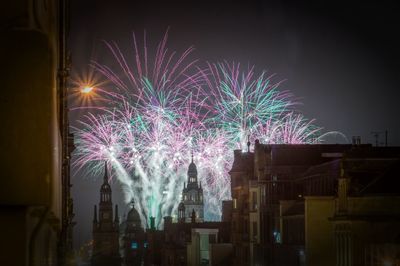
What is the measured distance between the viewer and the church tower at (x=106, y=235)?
133875mm

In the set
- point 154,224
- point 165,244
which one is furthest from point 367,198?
point 154,224

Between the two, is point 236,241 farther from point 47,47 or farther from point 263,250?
point 47,47

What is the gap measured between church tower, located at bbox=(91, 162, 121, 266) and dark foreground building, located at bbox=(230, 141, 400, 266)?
6730 centimetres

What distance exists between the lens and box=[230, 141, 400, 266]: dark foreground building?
40344mm

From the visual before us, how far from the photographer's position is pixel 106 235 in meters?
138

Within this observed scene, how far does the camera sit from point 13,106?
2244 mm

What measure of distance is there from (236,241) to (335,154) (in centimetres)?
1058

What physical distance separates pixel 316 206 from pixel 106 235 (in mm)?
95866

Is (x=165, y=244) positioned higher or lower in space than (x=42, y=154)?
lower

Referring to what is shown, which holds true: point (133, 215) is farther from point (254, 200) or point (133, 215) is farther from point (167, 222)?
point (254, 200)

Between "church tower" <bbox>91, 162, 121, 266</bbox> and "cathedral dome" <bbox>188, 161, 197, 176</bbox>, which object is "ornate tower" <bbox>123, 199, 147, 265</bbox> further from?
"cathedral dome" <bbox>188, 161, 197, 176</bbox>

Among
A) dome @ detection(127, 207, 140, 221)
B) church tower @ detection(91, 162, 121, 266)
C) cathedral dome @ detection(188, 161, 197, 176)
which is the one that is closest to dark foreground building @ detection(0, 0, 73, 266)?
cathedral dome @ detection(188, 161, 197, 176)

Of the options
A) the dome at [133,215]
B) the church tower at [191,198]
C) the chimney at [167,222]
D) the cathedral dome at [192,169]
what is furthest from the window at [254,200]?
the dome at [133,215]

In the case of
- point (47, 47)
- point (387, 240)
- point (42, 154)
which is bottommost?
point (387, 240)
